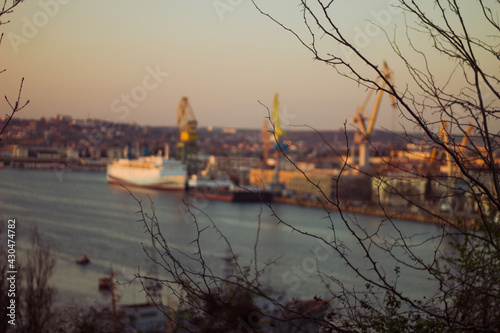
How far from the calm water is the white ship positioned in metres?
3.69

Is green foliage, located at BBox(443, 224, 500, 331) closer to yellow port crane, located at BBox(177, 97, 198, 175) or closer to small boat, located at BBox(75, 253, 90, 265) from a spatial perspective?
small boat, located at BBox(75, 253, 90, 265)

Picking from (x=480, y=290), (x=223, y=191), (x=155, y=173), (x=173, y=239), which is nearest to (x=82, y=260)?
(x=173, y=239)

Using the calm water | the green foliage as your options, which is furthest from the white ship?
the green foliage

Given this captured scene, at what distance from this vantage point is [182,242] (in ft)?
23.3

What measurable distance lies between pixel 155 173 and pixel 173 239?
1045 centimetres

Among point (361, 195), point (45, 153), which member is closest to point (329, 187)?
point (361, 195)

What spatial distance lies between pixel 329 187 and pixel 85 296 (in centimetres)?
1094

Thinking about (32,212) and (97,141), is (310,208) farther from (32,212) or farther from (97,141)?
(97,141)

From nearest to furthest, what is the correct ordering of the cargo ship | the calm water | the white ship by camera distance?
the calm water → the cargo ship → the white ship

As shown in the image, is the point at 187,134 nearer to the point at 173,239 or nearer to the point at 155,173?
the point at 155,173

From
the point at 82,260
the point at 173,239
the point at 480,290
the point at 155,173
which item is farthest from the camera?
the point at 155,173

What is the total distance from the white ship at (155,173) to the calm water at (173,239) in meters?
3.69

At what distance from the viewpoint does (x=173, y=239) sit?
7.32 m

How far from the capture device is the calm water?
4.79 meters
